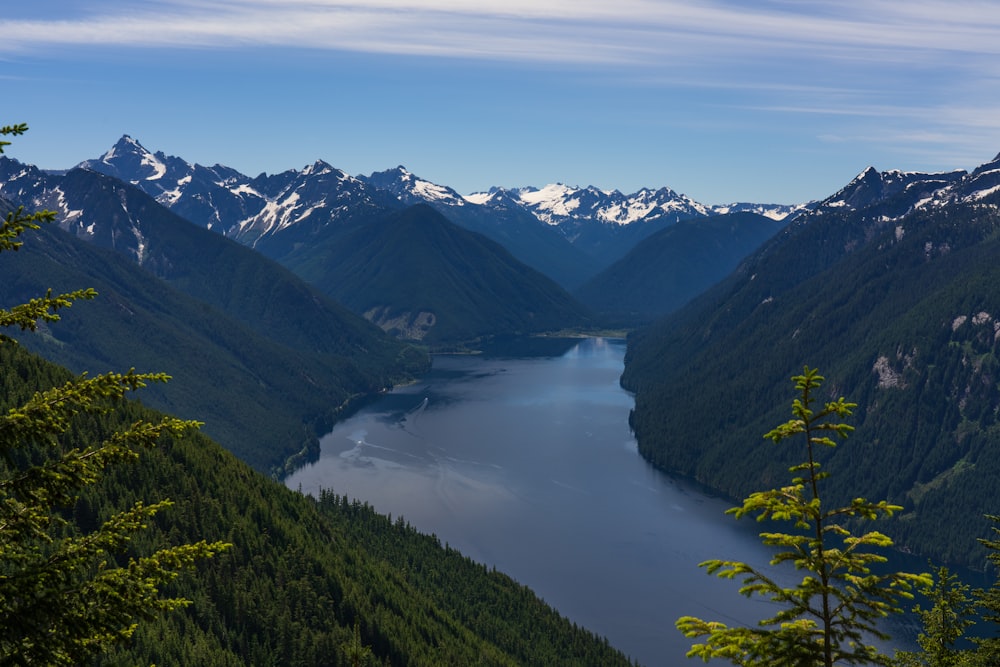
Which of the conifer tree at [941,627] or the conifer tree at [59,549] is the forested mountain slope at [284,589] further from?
the conifer tree at [59,549]

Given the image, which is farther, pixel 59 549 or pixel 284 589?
pixel 284 589

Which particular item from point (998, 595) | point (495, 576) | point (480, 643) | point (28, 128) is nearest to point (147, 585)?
point (28, 128)

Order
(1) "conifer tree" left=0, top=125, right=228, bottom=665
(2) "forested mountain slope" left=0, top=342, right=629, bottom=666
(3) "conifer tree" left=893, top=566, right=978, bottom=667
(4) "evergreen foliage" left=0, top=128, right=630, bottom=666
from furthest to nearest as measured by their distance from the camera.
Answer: (2) "forested mountain slope" left=0, top=342, right=629, bottom=666 → (4) "evergreen foliage" left=0, top=128, right=630, bottom=666 → (3) "conifer tree" left=893, top=566, right=978, bottom=667 → (1) "conifer tree" left=0, top=125, right=228, bottom=665

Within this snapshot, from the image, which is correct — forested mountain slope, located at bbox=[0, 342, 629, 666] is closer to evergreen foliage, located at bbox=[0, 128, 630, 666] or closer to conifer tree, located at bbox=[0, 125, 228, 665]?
evergreen foliage, located at bbox=[0, 128, 630, 666]

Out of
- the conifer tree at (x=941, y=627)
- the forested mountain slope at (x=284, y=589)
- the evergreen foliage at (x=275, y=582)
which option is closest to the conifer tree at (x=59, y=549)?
the conifer tree at (x=941, y=627)

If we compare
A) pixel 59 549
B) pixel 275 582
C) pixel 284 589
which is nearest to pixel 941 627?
Answer: pixel 59 549

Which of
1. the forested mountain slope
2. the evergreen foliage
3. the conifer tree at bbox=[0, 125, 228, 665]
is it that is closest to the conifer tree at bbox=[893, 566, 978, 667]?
the conifer tree at bbox=[0, 125, 228, 665]

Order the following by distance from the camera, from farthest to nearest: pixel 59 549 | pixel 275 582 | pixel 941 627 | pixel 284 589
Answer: pixel 275 582
pixel 284 589
pixel 941 627
pixel 59 549

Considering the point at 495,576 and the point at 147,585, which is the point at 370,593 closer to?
the point at 495,576

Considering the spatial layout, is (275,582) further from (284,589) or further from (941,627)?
(941,627)
